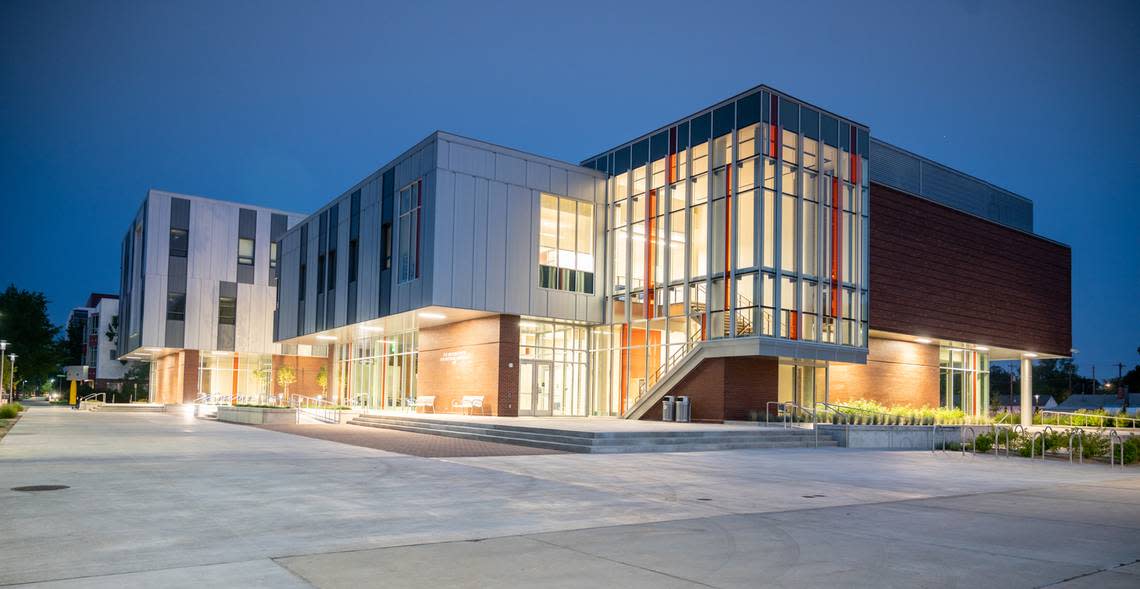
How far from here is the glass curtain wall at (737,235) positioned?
2642 centimetres

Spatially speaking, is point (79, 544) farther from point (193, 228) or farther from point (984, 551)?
point (193, 228)

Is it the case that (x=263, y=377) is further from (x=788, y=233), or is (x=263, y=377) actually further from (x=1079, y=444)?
(x=1079, y=444)

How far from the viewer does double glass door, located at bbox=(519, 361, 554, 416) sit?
31266 millimetres

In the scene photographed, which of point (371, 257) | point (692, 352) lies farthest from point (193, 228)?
point (692, 352)

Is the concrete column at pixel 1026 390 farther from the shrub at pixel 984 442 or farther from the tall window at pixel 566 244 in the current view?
the tall window at pixel 566 244

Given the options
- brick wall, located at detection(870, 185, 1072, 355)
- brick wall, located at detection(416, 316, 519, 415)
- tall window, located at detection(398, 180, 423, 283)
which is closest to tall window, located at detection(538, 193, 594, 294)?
brick wall, located at detection(416, 316, 519, 415)

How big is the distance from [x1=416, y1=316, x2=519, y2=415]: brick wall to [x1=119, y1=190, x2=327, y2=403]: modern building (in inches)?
837

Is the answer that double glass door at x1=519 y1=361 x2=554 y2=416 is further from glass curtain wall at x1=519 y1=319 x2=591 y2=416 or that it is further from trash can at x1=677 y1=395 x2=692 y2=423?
trash can at x1=677 y1=395 x2=692 y2=423

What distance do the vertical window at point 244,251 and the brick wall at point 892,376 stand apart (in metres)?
41.3

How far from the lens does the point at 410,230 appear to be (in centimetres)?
3030

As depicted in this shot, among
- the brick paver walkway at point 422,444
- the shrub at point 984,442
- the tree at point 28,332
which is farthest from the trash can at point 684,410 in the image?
the tree at point 28,332

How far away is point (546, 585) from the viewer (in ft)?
19.0

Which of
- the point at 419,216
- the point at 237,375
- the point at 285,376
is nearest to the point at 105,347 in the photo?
the point at 237,375

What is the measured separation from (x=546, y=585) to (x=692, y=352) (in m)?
21.7
